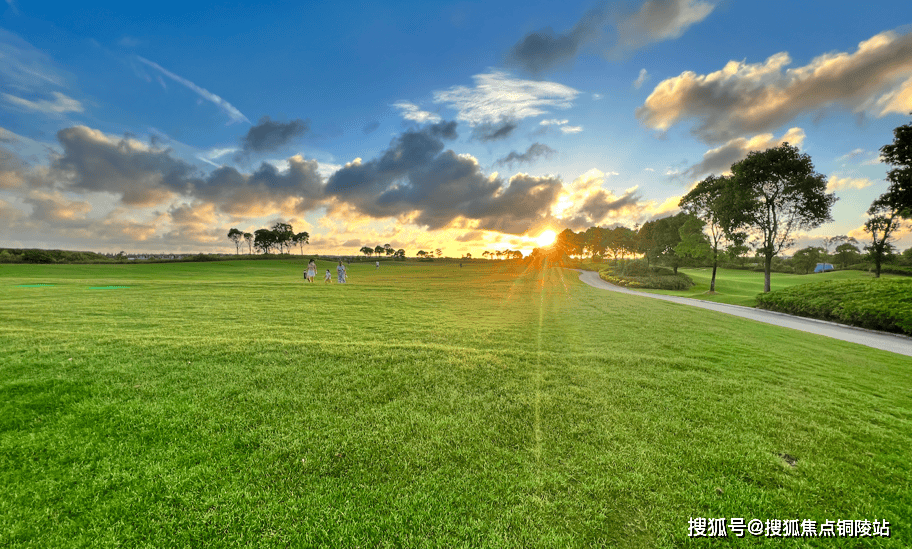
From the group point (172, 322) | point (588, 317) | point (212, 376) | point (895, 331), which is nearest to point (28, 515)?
point (212, 376)

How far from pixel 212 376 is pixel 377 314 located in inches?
280

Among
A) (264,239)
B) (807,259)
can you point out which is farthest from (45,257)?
(807,259)

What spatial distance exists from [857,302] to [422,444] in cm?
2299

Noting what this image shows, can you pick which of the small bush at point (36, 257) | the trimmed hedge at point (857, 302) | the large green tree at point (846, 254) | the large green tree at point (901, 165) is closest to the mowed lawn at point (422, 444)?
the trimmed hedge at point (857, 302)

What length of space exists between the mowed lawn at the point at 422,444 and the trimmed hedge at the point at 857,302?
994 cm

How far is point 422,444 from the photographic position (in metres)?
A: 3.82

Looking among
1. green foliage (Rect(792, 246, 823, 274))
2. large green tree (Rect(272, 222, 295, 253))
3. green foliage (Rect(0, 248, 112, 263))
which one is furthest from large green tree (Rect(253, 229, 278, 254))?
green foliage (Rect(792, 246, 823, 274))

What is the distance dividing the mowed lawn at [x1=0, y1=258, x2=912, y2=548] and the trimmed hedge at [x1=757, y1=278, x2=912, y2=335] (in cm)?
994

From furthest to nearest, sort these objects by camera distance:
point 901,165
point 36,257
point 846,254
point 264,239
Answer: point 264,239, point 846,254, point 36,257, point 901,165

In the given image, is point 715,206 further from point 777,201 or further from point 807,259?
point 807,259

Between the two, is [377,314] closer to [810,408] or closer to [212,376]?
[212,376]

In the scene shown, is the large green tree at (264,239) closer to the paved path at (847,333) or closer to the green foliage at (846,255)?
the paved path at (847,333)

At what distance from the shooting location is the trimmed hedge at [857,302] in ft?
45.5

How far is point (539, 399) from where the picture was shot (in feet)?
17.0
